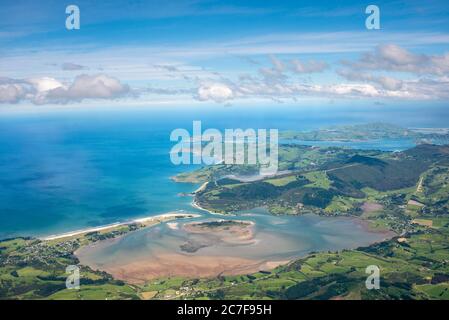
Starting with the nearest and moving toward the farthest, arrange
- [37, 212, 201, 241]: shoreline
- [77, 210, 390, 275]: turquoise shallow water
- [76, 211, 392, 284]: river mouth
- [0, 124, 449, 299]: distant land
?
1. [0, 124, 449, 299]: distant land
2. [76, 211, 392, 284]: river mouth
3. [77, 210, 390, 275]: turquoise shallow water
4. [37, 212, 201, 241]: shoreline

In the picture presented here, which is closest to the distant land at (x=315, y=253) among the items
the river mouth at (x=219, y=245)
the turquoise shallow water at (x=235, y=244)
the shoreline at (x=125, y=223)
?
the river mouth at (x=219, y=245)

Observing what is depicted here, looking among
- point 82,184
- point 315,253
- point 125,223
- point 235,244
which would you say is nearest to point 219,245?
point 235,244

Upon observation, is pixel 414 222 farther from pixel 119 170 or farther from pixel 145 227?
pixel 119 170

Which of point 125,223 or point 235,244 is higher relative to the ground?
point 125,223

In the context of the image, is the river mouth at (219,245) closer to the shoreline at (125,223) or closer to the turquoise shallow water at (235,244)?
the turquoise shallow water at (235,244)

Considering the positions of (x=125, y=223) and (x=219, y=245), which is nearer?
(x=219, y=245)

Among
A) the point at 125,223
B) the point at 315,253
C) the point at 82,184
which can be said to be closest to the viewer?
the point at 315,253

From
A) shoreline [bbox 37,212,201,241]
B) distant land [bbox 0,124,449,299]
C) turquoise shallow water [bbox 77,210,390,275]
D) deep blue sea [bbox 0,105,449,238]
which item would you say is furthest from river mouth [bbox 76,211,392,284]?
deep blue sea [bbox 0,105,449,238]

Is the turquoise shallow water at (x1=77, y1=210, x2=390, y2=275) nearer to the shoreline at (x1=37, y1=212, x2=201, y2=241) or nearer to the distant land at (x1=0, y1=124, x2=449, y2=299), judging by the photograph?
the distant land at (x1=0, y1=124, x2=449, y2=299)

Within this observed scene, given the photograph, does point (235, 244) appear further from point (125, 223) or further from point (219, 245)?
point (125, 223)
